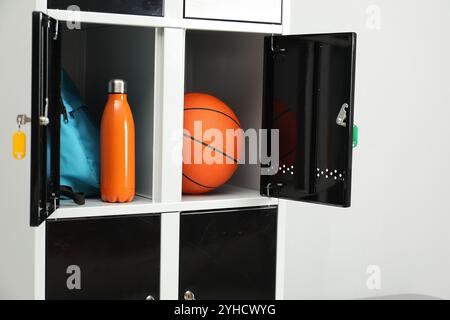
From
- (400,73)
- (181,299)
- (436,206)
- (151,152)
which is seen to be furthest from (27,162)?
(436,206)

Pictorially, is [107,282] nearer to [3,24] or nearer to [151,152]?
[151,152]

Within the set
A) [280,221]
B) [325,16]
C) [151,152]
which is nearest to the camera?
[151,152]

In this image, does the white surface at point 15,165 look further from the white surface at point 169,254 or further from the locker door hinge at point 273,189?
the locker door hinge at point 273,189

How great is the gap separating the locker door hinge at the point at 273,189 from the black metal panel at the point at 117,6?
519mm

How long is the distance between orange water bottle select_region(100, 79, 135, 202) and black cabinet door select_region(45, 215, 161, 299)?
0.26ft

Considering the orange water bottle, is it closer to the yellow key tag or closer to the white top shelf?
the white top shelf

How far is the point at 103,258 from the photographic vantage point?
1.62 metres

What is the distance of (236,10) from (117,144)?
0.46m

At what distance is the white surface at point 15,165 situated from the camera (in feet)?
5.15

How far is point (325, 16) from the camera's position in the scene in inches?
109

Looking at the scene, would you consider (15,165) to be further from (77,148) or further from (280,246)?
(280,246)

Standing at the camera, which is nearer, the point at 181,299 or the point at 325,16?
the point at 181,299

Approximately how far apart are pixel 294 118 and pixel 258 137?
0.18 meters

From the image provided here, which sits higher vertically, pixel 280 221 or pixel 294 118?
pixel 294 118
